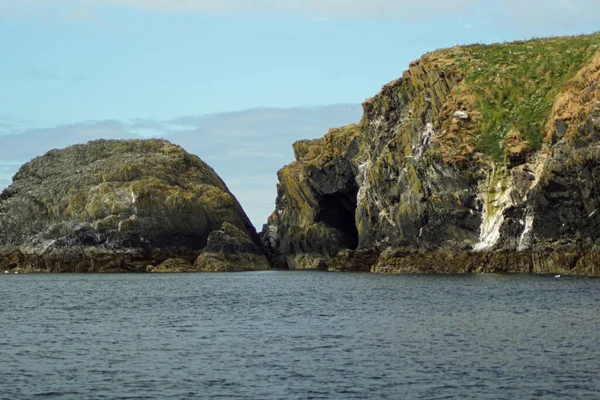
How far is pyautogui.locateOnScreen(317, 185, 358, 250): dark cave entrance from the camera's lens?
6491 inches

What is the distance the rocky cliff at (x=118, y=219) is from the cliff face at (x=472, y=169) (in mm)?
18025

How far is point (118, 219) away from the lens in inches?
6245

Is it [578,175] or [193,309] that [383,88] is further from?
[193,309]

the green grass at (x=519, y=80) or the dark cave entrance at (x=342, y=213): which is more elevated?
the green grass at (x=519, y=80)

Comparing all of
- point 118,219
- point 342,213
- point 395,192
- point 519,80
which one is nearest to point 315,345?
point 395,192

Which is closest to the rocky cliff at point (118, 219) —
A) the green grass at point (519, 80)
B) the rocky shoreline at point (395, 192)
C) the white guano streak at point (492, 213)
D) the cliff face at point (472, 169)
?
the rocky shoreline at point (395, 192)

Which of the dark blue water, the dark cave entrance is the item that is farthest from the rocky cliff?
the dark blue water

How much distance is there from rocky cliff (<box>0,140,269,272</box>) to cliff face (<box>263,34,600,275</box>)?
59.1 ft

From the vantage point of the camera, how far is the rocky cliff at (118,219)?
15775cm

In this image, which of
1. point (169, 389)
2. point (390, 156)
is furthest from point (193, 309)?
point (390, 156)

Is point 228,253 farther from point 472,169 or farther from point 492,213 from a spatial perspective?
point 492,213

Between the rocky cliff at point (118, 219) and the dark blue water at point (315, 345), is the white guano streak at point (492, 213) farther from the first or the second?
the rocky cliff at point (118, 219)

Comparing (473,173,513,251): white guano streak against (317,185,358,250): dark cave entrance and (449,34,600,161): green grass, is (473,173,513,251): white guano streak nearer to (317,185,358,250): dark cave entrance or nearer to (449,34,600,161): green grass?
(449,34,600,161): green grass

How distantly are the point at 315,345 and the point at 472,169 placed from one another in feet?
235
